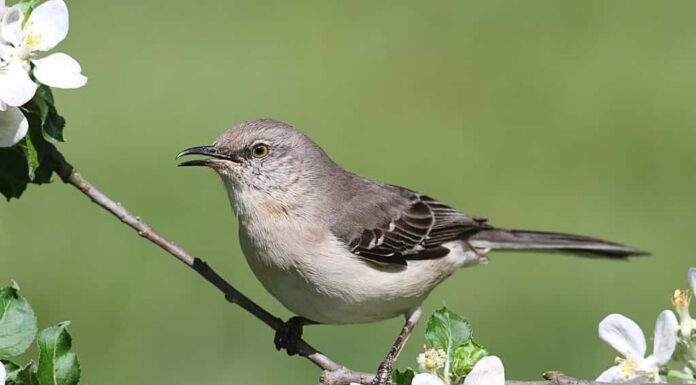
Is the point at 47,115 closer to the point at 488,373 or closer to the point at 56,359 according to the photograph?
the point at 56,359

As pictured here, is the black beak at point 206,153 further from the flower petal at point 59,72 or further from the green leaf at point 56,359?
the green leaf at point 56,359

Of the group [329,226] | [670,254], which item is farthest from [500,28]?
[329,226]

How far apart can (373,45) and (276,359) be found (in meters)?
7.42

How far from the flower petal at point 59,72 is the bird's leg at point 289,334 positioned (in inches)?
77.1

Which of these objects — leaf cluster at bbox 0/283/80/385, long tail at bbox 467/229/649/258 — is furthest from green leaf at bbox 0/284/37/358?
long tail at bbox 467/229/649/258

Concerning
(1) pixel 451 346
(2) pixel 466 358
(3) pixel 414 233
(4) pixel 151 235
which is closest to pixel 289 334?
(3) pixel 414 233

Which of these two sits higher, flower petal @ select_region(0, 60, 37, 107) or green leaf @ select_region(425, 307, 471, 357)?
flower petal @ select_region(0, 60, 37, 107)

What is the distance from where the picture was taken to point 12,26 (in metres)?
2.91

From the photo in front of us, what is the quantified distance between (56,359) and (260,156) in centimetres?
238

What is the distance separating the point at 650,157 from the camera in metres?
12.0

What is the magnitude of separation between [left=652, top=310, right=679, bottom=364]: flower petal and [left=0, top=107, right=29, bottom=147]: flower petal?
1.73 m

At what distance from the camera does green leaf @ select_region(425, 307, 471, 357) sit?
2.80 meters

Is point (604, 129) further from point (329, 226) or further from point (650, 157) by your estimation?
point (329, 226)

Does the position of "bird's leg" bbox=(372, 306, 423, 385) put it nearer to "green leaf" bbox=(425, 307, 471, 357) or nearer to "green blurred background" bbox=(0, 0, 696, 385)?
"green leaf" bbox=(425, 307, 471, 357)
